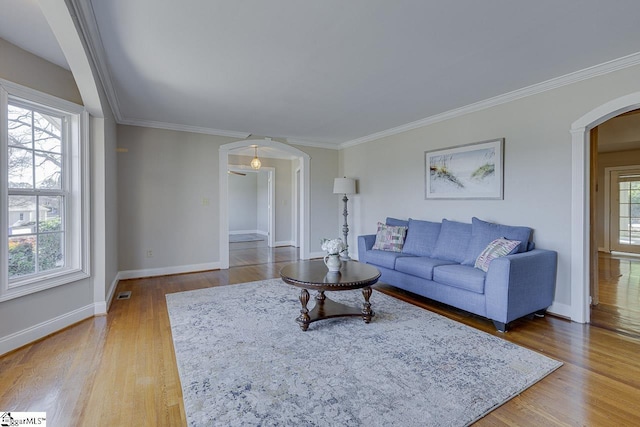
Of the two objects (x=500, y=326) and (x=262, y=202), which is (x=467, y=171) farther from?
(x=262, y=202)

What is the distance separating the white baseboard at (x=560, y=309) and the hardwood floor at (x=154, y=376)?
4.1 inches

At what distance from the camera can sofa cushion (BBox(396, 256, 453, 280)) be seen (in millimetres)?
3564

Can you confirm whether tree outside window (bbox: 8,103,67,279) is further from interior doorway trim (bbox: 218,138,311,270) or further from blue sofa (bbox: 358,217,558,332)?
blue sofa (bbox: 358,217,558,332)

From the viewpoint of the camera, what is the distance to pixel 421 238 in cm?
432

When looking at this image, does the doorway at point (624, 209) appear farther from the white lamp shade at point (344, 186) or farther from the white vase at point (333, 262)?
the white vase at point (333, 262)

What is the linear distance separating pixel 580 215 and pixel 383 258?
2133 mm

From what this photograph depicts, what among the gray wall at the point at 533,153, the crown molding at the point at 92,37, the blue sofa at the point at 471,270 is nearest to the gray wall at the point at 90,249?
the crown molding at the point at 92,37

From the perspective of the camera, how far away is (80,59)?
7.86 ft

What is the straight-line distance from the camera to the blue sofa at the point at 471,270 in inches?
112

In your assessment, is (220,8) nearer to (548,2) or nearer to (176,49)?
(176,49)

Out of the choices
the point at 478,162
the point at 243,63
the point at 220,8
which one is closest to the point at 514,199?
the point at 478,162

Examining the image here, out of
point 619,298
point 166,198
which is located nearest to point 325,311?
point 166,198

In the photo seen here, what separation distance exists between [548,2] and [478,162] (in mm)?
2183

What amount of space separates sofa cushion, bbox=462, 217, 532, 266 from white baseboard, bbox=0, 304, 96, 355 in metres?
4.07
